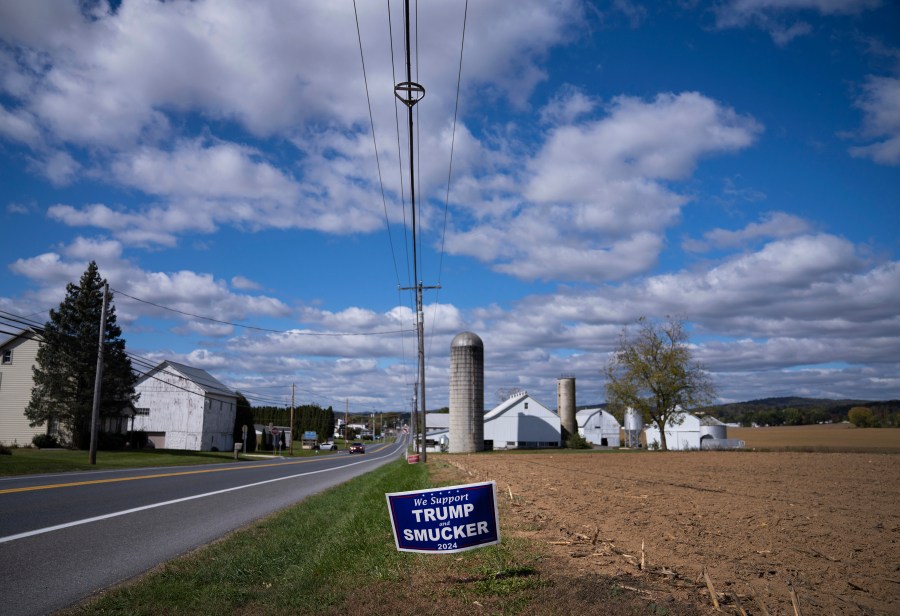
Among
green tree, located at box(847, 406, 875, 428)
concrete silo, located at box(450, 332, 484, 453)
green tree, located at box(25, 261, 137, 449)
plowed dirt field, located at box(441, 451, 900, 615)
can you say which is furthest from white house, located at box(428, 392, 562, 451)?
plowed dirt field, located at box(441, 451, 900, 615)

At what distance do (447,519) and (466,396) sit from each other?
2173 inches

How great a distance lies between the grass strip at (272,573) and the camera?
6320 millimetres

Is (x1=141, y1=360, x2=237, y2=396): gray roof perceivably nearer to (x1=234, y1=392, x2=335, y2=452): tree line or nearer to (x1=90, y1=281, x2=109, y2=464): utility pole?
(x1=90, y1=281, x2=109, y2=464): utility pole

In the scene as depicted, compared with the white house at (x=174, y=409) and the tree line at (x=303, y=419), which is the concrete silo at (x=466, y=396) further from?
the tree line at (x=303, y=419)

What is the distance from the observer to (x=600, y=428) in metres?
104

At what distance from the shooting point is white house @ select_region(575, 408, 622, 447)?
103m

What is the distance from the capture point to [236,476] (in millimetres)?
26062

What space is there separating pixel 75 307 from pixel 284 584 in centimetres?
4894

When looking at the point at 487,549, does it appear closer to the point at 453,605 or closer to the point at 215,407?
the point at 453,605

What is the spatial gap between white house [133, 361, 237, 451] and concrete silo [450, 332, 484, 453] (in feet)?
79.2

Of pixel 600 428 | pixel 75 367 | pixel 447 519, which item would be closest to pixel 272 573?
pixel 447 519

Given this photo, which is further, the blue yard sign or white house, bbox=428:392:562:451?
white house, bbox=428:392:562:451

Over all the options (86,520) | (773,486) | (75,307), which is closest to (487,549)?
(86,520)

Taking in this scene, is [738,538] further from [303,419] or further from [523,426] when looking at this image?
[303,419]
